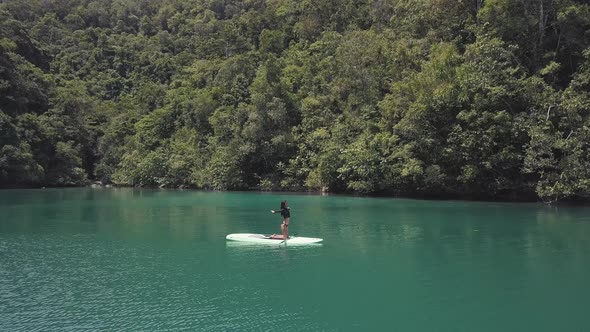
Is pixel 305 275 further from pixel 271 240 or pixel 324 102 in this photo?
pixel 324 102

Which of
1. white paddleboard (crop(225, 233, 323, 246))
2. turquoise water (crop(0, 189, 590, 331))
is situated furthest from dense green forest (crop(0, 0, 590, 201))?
white paddleboard (crop(225, 233, 323, 246))

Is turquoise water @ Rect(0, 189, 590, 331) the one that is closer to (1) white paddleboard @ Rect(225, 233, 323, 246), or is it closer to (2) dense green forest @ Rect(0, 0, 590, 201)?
(1) white paddleboard @ Rect(225, 233, 323, 246)

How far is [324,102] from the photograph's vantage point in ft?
190

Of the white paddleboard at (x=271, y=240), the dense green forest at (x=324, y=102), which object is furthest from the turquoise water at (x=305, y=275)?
the dense green forest at (x=324, y=102)

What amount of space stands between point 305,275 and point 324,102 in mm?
42862

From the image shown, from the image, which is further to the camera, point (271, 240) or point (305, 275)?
point (271, 240)

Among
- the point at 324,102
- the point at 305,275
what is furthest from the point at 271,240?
the point at 324,102

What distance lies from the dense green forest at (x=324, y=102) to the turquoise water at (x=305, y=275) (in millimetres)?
11151

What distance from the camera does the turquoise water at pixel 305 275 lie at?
39.6ft

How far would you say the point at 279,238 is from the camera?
21766 millimetres

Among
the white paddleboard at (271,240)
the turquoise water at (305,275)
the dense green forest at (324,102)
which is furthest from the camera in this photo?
the dense green forest at (324,102)

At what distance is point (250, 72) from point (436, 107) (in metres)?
36.3

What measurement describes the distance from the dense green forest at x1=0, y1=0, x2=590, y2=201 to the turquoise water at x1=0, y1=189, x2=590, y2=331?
36.6 ft

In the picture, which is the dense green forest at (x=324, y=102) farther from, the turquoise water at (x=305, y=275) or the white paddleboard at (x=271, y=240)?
the white paddleboard at (x=271, y=240)
